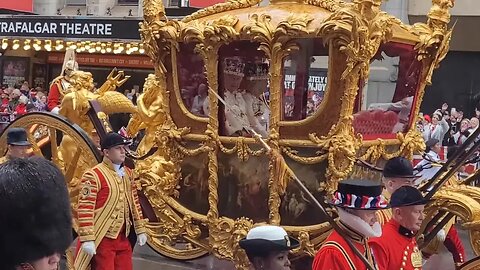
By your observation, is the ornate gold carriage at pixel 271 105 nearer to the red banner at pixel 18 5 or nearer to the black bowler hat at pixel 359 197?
the black bowler hat at pixel 359 197

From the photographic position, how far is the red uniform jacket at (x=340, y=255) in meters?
3.78

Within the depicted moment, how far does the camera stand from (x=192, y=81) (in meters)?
7.44

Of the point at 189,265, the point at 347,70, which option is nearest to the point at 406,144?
the point at 347,70

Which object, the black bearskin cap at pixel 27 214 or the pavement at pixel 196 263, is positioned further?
the pavement at pixel 196 263

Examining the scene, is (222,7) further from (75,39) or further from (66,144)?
(75,39)

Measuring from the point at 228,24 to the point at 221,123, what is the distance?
0.92m

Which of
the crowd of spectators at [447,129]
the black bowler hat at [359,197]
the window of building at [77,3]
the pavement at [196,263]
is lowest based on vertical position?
the pavement at [196,263]

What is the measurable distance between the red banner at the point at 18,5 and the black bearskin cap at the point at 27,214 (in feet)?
72.4

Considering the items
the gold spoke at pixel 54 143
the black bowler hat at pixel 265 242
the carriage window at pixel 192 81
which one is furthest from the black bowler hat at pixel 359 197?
the gold spoke at pixel 54 143

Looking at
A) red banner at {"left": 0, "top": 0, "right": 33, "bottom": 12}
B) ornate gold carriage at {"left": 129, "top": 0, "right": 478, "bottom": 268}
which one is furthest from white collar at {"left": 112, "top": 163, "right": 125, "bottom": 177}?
red banner at {"left": 0, "top": 0, "right": 33, "bottom": 12}

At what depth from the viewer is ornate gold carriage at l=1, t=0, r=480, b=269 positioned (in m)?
6.36

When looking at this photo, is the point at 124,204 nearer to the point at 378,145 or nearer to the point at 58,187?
the point at 378,145

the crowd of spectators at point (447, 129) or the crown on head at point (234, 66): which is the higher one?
the crown on head at point (234, 66)

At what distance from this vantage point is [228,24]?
6.79 m
